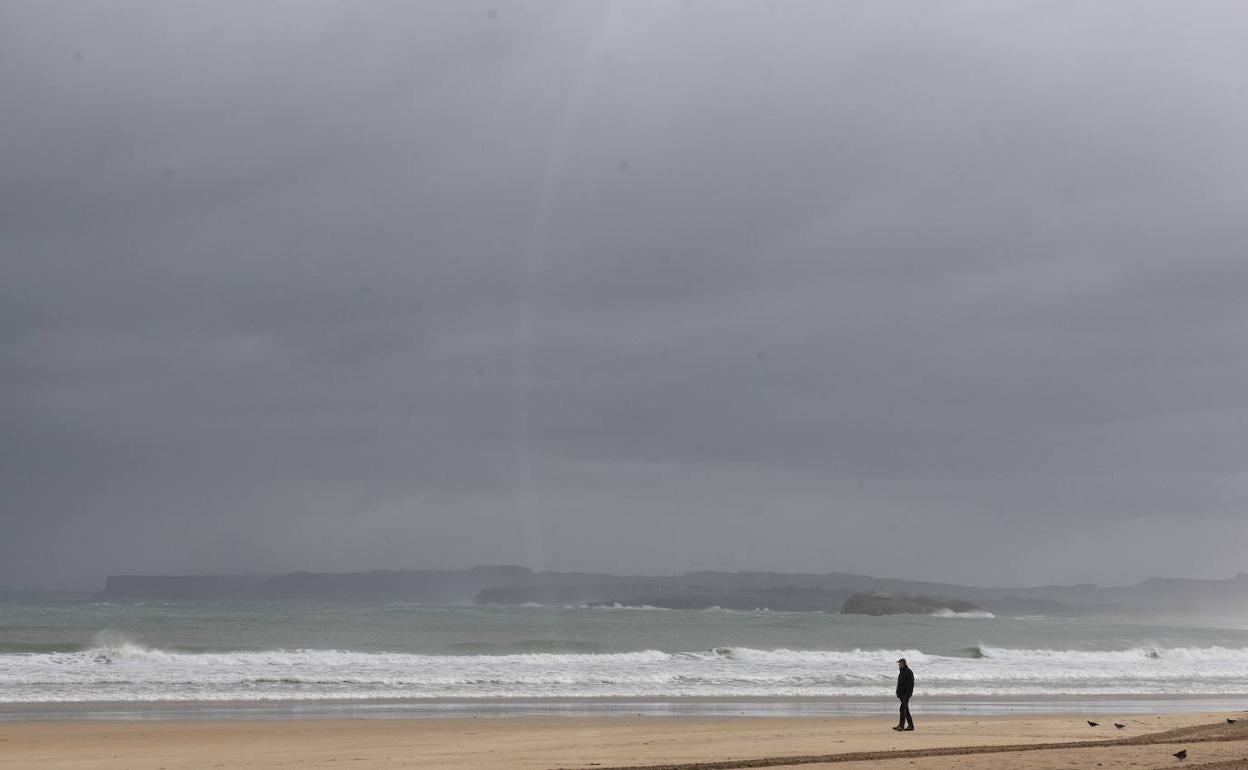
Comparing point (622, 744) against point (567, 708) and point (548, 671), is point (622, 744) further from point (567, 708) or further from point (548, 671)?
point (548, 671)

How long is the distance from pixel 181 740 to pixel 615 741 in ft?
25.7

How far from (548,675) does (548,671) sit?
1.65 m

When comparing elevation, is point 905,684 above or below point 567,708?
above

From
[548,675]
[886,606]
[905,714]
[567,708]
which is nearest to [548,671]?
[548,675]

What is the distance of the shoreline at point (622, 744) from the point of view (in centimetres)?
1769

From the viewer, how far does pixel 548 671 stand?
4016 cm

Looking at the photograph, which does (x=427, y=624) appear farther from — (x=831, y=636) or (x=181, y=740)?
(x=181, y=740)

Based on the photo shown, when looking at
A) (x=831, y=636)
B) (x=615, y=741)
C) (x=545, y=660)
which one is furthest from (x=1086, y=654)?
(x=615, y=741)

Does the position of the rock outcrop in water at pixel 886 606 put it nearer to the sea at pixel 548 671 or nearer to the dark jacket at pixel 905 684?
the sea at pixel 548 671

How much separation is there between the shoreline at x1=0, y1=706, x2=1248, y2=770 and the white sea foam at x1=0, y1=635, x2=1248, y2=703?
26.0 feet

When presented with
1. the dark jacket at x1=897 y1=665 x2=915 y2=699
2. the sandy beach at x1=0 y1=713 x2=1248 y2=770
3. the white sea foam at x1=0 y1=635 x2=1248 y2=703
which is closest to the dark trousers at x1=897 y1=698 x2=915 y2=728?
the dark jacket at x1=897 y1=665 x2=915 y2=699

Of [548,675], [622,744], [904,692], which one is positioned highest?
[904,692]

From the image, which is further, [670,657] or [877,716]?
[670,657]

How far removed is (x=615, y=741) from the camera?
846 inches
